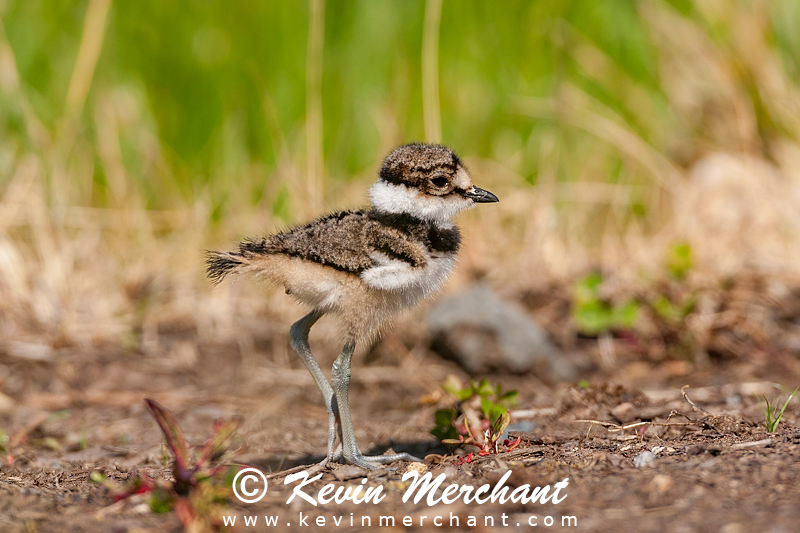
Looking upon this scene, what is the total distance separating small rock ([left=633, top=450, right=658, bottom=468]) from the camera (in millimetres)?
2229

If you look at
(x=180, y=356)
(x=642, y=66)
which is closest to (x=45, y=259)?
(x=180, y=356)

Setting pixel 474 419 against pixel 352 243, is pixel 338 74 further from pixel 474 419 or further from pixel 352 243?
pixel 474 419

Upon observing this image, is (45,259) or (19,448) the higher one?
(45,259)

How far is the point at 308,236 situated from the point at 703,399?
1.89 meters

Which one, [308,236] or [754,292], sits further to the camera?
[754,292]

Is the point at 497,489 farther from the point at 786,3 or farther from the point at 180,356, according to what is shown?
the point at 786,3

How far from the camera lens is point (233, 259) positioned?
8.92ft

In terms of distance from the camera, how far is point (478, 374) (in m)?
4.30

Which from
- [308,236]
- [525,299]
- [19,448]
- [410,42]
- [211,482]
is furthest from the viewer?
[410,42]

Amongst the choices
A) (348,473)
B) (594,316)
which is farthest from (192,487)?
(594,316)

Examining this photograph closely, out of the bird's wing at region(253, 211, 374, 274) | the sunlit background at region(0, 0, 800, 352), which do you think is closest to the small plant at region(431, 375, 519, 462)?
the bird's wing at region(253, 211, 374, 274)

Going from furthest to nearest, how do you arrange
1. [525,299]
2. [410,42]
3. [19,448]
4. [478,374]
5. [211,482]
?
[410,42] < [525,299] < [478,374] < [19,448] < [211,482]

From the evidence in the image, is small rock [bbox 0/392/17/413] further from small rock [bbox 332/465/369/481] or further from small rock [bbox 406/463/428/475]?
small rock [bbox 406/463/428/475]

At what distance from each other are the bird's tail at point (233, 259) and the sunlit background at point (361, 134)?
1.78 metres
